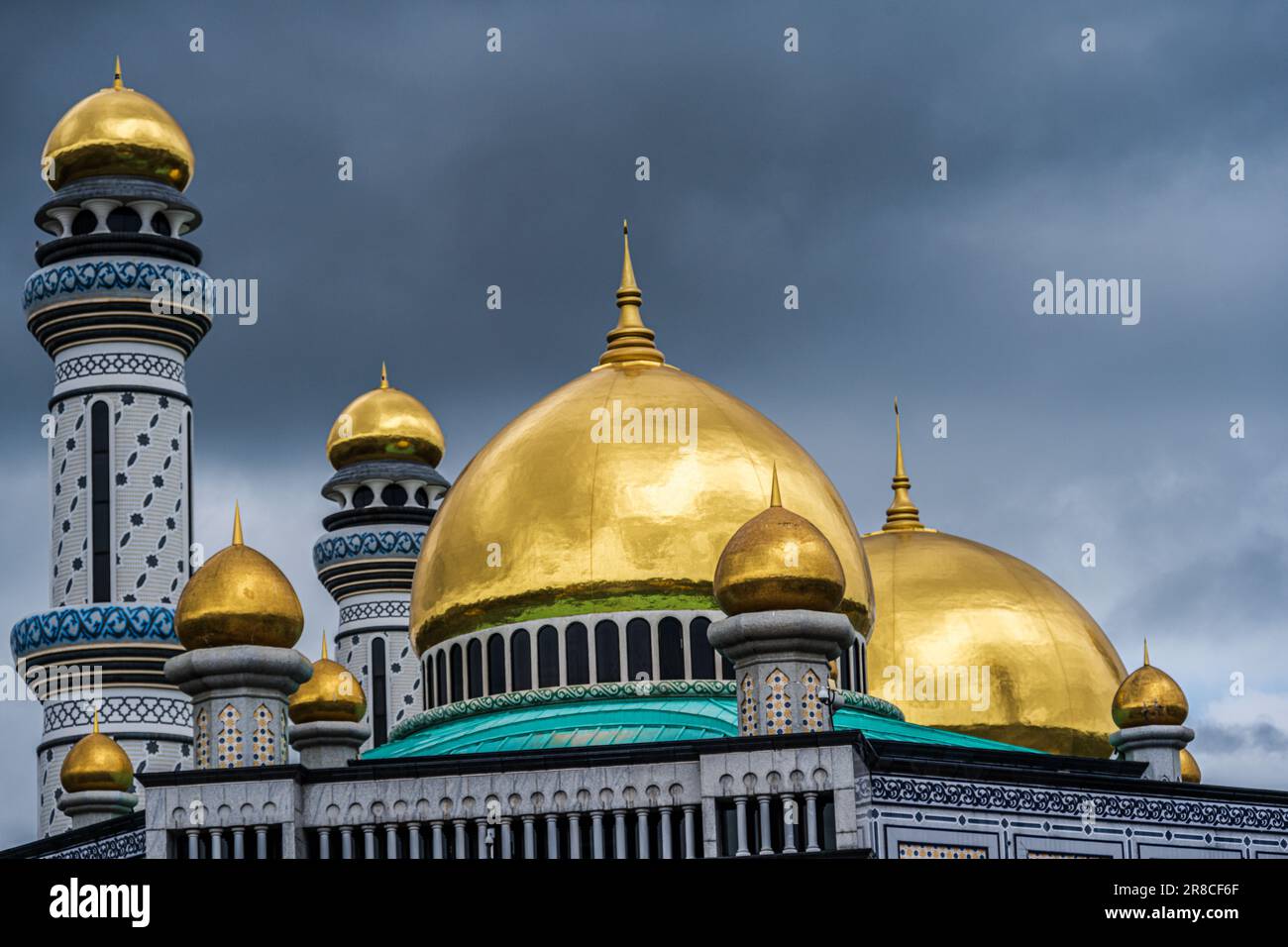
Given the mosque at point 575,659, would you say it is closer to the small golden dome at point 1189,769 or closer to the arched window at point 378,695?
the small golden dome at point 1189,769

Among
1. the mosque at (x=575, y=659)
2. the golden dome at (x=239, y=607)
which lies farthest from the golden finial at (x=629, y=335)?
Answer: the golden dome at (x=239, y=607)

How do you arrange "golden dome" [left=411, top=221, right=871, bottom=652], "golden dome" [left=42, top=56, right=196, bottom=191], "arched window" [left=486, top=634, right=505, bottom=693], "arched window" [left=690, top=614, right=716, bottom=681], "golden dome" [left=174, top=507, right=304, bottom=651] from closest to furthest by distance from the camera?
"golden dome" [left=174, top=507, right=304, bottom=651], "arched window" [left=690, top=614, right=716, bottom=681], "golden dome" [left=411, top=221, right=871, bottom=652], "arched window" [left=486, top=634, right=505, bottom=693], "golden dome" [left=42, top=56, right=196, bottom=191]

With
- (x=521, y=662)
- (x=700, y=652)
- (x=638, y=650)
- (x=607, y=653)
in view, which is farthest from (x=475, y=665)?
(x=700, y=652)

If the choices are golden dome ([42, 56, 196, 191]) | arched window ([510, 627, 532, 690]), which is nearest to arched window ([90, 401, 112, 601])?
golden dome ([42, 56, 196, 191])

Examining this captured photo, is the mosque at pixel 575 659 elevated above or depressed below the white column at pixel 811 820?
above

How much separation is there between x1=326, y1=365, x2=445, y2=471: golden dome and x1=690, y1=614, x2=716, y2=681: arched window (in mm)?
19886

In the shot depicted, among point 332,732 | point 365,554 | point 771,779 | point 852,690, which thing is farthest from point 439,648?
point 365,554

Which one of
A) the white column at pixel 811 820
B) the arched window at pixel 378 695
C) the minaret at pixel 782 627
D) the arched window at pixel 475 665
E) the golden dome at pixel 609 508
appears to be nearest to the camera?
the white column at pixel 811 820

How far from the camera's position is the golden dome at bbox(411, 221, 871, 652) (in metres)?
30.6

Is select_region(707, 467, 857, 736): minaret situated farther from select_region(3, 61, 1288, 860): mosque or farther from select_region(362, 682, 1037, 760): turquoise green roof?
select_region(362, 682, 1037, 760): turquoise green roof

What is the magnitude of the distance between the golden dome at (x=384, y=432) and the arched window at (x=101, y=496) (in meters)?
12.3

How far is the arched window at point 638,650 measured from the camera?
30.2 m

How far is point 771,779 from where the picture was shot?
25.0 metres
